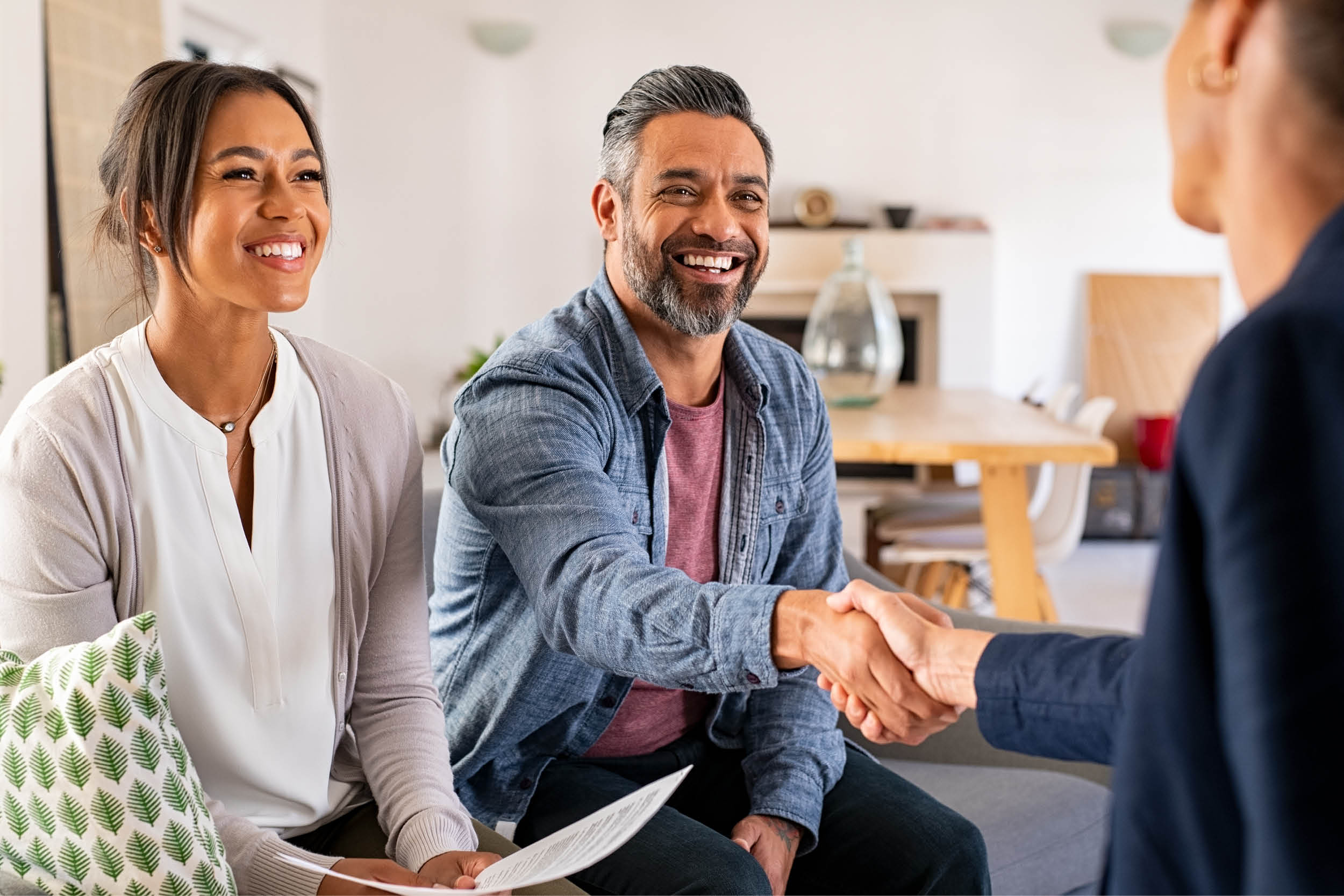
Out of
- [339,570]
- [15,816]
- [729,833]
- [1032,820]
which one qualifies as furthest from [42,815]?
[1032,820]

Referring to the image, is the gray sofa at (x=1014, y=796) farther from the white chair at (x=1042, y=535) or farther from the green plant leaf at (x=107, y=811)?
→ the white chair at (x=1042, y=535)

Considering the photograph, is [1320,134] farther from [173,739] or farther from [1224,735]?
[173,739]

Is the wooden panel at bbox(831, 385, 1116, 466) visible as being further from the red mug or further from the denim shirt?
the red mug

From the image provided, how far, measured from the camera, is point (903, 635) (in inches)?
47.6

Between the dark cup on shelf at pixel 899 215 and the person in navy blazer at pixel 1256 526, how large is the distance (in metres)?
6.04

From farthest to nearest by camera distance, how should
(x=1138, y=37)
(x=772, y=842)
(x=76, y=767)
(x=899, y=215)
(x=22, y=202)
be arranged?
(x=899, y=215) → (x=1138, y=37) → (x=22, y=202) → (x=772, y=842) → (x=76, y=767)

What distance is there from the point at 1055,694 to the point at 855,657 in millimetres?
225

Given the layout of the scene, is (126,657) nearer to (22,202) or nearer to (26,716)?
(26,716)

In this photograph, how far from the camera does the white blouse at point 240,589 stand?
47.7 inches

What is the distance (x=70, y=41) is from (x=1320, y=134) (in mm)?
3919

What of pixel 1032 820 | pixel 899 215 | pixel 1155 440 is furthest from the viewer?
pixel 899 215

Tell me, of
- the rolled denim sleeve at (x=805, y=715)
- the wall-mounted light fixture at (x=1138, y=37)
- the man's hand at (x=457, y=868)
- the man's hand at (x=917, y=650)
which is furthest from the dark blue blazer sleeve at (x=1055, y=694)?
the wall-mounted light fixture at (x=1138, y=37)

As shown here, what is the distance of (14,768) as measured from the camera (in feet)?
3.33

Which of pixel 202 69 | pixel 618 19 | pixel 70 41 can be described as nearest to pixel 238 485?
pixel 202 69
